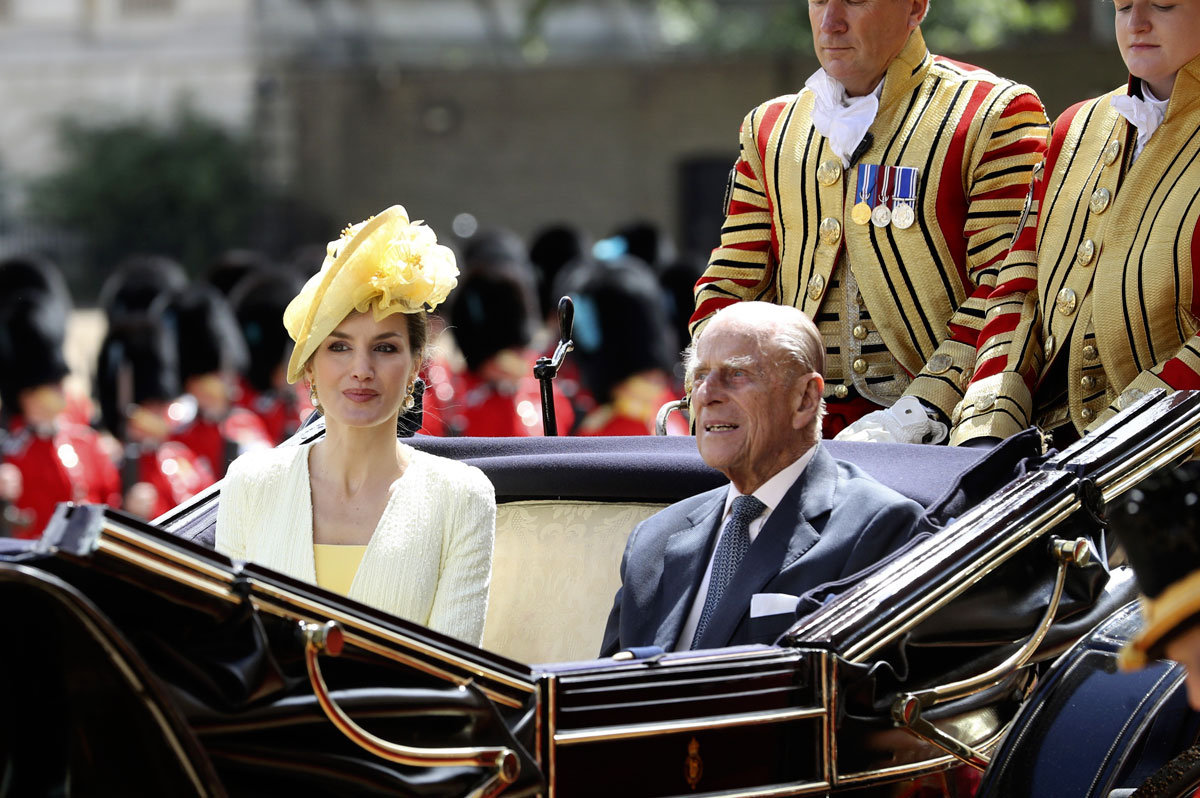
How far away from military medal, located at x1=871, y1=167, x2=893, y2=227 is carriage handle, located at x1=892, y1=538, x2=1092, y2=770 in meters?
1.07

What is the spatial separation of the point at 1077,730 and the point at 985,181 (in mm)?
1265

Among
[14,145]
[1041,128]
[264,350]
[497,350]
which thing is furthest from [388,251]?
[14,145]

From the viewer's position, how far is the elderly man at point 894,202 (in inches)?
139

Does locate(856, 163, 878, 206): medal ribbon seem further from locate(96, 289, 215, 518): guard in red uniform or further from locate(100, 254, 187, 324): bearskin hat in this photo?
locate(100, 254, 187, 324): bearskin hat

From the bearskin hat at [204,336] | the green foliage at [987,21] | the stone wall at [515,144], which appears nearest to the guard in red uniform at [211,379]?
the bearskin hat at [204,336]

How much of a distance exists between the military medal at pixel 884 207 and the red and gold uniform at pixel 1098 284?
0.28 m

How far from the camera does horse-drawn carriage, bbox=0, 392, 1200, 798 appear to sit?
1.99 meters

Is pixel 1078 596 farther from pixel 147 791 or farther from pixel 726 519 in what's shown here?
pixel 147 791

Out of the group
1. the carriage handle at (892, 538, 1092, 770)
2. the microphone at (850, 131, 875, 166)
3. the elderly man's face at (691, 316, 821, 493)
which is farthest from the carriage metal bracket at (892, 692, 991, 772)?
the microphone at (850, 131, 875, 166)

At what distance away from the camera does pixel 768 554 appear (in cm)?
284

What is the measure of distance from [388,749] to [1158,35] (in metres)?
1.83

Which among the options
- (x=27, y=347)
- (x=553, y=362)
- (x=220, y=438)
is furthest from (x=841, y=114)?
(x=27, y=347)

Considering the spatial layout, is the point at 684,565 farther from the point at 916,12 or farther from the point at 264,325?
the point at 264,325

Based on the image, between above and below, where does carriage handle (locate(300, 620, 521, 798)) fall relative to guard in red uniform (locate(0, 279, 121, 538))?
below
